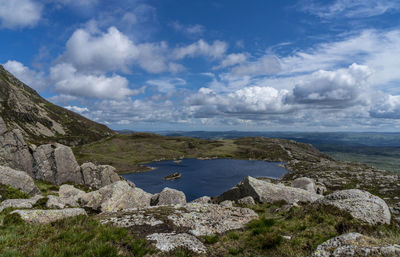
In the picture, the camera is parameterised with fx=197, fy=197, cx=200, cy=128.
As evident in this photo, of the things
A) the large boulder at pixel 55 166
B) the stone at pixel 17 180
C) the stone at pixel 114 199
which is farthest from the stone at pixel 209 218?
→ the large boulder at pixel 55 166

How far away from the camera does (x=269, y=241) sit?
9.85 m

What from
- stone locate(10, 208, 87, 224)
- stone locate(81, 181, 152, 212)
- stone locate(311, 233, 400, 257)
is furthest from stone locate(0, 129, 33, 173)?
stone locate(311, 233, 400, 257)

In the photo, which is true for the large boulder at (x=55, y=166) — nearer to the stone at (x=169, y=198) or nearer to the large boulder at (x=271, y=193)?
the stone at (x=169, y=198)

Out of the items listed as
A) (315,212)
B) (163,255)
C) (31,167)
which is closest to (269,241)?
(163,255)

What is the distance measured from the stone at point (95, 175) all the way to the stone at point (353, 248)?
51.9 meters

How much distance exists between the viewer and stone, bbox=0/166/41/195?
81.1 feet

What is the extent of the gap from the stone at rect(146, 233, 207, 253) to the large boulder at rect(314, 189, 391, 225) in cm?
1068

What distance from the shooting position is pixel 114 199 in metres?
22.8

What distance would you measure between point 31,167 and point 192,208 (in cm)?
4607

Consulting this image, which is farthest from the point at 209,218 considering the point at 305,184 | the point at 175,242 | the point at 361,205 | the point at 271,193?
the point at 305,184

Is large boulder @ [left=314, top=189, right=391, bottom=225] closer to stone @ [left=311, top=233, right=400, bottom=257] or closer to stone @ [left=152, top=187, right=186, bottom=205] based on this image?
stone @ [left=311, top=233, right=400, bottom=257]

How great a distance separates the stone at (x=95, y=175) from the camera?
49812 millimetres

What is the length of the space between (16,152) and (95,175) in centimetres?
1681

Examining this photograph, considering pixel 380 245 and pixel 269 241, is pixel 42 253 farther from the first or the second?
pixel 380 245
